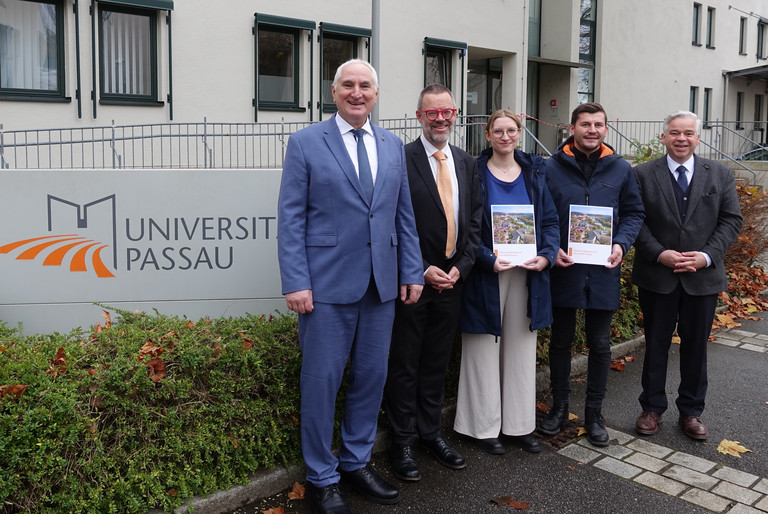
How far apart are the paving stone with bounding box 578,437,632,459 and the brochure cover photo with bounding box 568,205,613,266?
1.20 meters

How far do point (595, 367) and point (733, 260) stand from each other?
5.87 meters

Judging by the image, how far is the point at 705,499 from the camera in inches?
157

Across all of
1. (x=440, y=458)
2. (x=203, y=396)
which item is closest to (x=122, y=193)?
(x=203, y=396)

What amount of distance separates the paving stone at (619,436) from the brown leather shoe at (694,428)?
1.28 ft

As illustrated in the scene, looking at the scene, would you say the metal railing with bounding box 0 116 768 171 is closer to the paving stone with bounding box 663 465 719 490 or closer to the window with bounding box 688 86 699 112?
the paving stone with bounding box 663 465 719 490

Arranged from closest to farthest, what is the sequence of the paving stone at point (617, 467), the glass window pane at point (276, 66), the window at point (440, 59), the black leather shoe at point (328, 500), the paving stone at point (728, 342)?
the black leather shoe at point (328, 500) → the paving stone at point (617, 467) → the paving stone at point (728, 342) → the glass window pane at point (276, 66) → the window at point (440, 59)

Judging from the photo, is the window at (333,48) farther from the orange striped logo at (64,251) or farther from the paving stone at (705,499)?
the paving stone at (705,499)

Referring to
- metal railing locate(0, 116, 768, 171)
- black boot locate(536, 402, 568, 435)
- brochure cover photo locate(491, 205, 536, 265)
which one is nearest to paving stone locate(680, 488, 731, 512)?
black boot locate(536, 402, 568, 435)

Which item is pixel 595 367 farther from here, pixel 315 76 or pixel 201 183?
pixel 315 76

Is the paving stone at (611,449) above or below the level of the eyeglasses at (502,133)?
below

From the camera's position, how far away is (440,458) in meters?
4.45

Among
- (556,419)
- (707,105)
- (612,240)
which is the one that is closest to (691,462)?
(556,419)

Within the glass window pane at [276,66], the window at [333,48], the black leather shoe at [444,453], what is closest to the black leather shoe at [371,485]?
the black leather shoe at [444,453]

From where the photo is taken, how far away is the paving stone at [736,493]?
400 cm
